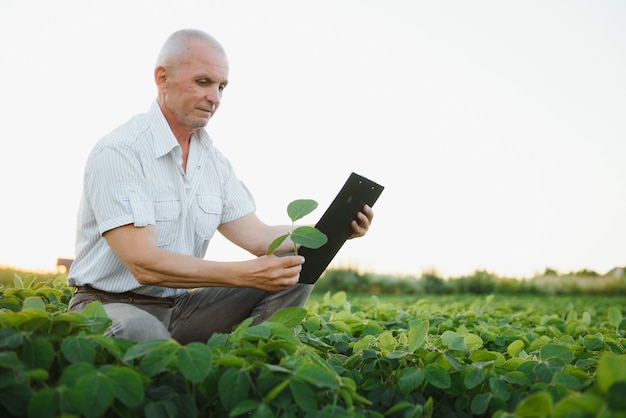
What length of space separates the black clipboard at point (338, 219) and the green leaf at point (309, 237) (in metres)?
0.54

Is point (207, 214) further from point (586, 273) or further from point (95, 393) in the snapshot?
point (586, 273)

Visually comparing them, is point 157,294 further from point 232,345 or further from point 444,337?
point 444,337

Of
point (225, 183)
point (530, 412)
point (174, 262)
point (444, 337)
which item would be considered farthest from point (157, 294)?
point (530, 412)

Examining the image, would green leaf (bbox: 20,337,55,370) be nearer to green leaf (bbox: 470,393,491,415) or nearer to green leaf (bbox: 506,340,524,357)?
green leaf (bbox: 470,393,491,415)

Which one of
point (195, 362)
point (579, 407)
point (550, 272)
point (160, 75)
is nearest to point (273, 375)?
point (195, 362)

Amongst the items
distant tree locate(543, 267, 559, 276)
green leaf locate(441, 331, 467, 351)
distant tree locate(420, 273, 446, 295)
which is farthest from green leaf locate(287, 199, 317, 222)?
distant tree locate(543, 267, 559, 276)

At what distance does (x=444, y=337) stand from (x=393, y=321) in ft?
3.86

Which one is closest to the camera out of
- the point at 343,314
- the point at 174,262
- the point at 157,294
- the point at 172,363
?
the point at 172,363

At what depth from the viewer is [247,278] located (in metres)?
2.49

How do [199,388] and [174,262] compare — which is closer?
[199,388]

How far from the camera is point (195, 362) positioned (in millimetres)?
1738

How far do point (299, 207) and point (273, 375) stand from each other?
682mm

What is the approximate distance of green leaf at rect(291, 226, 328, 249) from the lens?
230cm

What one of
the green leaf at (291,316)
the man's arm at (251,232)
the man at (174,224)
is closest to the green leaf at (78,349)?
the man at (174,224)
